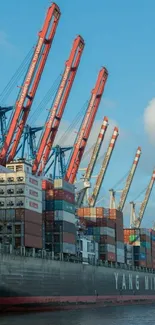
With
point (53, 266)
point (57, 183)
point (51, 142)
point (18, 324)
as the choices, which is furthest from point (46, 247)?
point (18, 324)

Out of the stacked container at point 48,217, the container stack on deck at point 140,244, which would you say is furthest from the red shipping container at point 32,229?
the container stack on deck at point 140,244

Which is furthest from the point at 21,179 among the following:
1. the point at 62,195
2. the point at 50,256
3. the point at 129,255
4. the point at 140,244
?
the point at 140,244

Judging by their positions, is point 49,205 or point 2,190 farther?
point 49,205

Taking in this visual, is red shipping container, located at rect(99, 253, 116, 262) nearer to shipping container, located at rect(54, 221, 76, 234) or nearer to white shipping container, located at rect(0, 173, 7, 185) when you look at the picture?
shipping container, located at rect(54, 221, 76, 234)

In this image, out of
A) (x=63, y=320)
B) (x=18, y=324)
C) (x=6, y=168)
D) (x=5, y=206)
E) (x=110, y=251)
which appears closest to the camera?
(x=18, y=324)

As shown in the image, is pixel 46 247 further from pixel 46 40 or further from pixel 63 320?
pixel 46 40

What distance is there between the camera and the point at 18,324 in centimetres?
3797

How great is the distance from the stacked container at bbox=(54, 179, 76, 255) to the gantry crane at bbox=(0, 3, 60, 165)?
8.04m

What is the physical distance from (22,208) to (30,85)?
2069 centimetres

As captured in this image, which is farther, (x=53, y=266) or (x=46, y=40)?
(x=46, y=40)

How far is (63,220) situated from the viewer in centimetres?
6141

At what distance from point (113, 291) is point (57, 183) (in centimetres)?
2372

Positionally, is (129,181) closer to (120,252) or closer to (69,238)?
(120,252)

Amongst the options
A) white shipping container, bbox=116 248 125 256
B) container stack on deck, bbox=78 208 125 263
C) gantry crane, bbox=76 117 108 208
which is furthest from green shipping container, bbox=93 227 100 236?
Result: gantry crane, bbox=76 117 108 208
